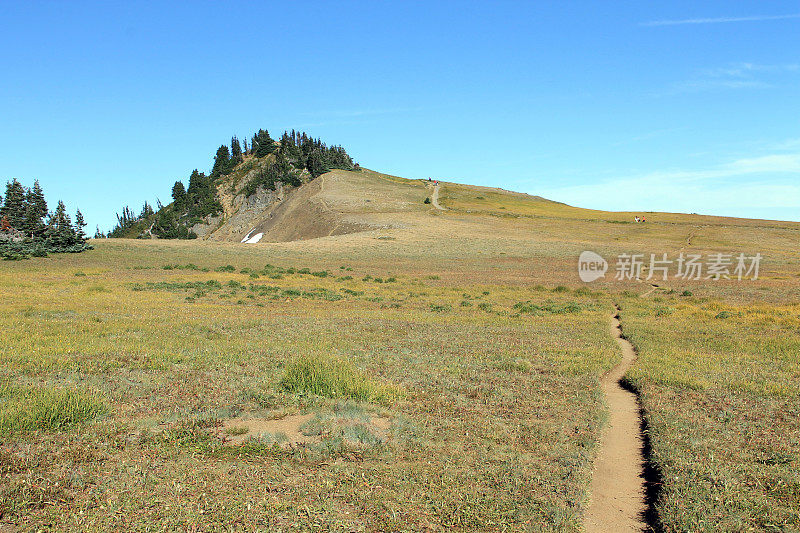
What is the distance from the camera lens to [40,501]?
20.0ft

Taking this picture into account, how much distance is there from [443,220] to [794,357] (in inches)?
3080

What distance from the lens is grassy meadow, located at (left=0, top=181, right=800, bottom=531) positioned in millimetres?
6332

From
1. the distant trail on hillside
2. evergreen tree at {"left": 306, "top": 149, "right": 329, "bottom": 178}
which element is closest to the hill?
the distant trail on hillside

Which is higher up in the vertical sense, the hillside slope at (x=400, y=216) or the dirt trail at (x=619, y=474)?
the hillside slope at (x=400, y=216)

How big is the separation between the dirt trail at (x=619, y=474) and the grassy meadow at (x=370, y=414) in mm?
240

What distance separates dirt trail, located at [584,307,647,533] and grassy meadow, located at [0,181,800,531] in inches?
9.4

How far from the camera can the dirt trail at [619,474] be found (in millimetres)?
6602

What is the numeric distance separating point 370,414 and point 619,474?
4319mm

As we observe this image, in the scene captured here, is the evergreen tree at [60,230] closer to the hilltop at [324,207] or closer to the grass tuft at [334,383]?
the hilltop at [324,207]

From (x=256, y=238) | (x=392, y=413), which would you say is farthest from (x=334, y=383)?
(x=256, y=238)

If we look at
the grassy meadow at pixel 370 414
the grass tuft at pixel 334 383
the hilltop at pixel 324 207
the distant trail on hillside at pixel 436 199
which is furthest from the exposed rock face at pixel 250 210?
the grass tuft at pixel 334 383

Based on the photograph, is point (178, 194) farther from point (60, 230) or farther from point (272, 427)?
point (272, 427)

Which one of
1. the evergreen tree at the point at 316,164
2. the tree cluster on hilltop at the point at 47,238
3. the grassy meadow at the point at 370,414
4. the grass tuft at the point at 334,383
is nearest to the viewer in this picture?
the grassy meadow at the point at 370,414

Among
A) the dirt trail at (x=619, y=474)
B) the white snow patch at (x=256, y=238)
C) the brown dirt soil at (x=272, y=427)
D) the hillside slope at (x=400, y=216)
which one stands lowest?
the white snow patch at (x=256, y=238)
